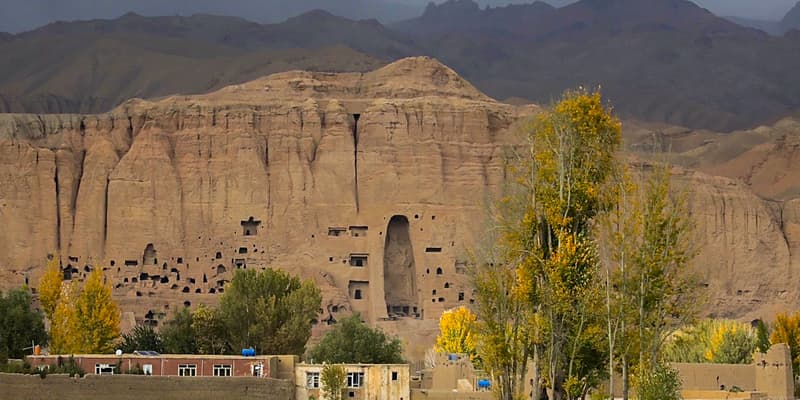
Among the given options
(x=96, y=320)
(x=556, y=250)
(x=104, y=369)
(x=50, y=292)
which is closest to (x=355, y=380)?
(x=104, y=369)

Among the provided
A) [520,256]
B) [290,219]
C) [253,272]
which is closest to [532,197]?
[520,256]

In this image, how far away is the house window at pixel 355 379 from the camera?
5709 centimetres

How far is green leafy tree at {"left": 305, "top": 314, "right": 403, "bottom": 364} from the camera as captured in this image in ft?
253

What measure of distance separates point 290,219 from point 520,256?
63.4m

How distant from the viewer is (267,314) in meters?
76.4

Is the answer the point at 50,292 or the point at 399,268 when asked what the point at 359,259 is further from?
the point at 50,292

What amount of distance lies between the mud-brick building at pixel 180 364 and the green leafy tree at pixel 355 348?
19578 millimetres

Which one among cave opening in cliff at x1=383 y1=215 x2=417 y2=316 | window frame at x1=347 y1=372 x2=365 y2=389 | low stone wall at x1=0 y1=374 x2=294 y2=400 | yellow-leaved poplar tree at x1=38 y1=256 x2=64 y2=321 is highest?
cave opening in cliff at x1=383 y1=215 x2=417 y2=316

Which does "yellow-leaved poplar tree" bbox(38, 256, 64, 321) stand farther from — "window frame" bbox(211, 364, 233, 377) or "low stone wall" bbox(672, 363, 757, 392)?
"low stone wall" bbox(672, 363, 757, 392)

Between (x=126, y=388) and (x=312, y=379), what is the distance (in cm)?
815

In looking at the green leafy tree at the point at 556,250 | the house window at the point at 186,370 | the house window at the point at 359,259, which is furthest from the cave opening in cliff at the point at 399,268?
the green leafy tree at the point at 556,250

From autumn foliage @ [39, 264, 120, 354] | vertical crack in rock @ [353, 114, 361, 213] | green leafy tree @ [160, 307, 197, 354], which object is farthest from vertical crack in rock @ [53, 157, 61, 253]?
green leafy tree @ [160, 307, 197, 354]

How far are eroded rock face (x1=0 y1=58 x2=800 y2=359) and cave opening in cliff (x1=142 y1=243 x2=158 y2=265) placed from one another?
78 mm

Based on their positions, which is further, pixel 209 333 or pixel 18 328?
pixel 209 333
